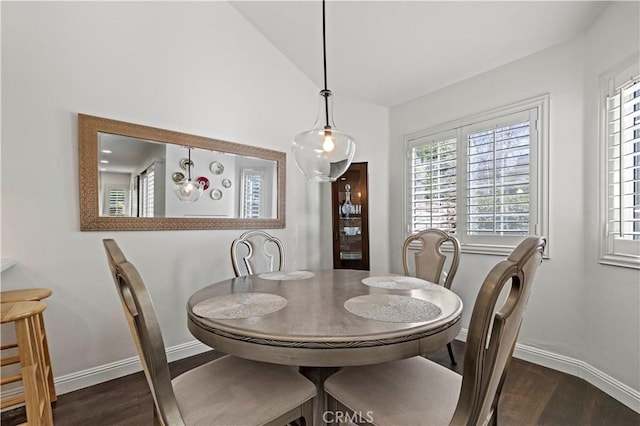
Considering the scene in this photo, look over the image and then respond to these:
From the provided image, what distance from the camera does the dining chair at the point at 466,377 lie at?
737mm

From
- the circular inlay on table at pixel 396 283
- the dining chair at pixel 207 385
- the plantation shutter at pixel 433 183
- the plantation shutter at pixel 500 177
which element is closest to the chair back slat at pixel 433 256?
the circular inlay on table at pixel 396 283

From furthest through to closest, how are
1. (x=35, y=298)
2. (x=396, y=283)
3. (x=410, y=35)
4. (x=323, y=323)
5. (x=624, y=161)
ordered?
(x=410, y=35), (x=624, y=161), (x=396, y=283), (x=35, y=298), (x=323, y=323)

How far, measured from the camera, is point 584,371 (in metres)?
2.10

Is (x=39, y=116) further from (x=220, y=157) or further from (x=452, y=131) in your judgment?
(x=452, y=131)

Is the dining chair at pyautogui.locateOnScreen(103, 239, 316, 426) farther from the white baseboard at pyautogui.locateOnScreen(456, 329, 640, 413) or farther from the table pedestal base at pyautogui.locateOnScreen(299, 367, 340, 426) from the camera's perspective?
the white baseboard at pyautogui.locateOnScreen(456, 329, 640, 413)

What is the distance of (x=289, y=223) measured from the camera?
3.22m

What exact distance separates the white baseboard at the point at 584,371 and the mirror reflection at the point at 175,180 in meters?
2.54

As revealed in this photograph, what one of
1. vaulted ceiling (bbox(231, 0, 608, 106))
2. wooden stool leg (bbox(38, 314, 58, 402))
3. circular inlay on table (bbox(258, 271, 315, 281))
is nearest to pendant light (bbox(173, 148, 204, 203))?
circular inlay on table (bbox(258, 271, 315, 281))

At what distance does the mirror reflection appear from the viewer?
217cm

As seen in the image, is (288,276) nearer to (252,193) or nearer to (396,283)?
(396,283)

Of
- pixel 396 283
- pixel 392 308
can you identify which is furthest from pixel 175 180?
pixel 392 308

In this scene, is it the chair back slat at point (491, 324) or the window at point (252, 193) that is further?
the window at point (252, 193)

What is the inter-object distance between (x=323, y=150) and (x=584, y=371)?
7.89 ft

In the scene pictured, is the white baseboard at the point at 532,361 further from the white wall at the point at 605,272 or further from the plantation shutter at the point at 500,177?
the plantation shutter at the point at 500,177
